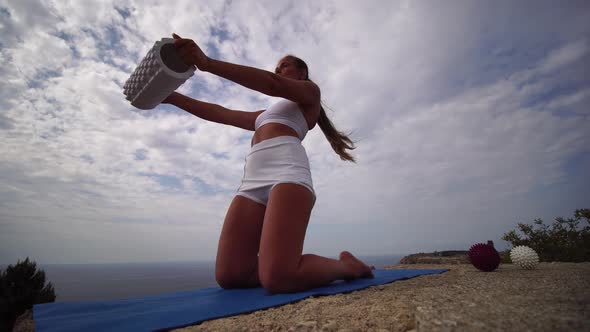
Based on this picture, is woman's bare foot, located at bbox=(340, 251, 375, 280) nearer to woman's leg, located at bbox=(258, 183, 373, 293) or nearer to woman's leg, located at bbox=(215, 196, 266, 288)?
woman's leg, located at bbox=(258, 183, 373, 293)

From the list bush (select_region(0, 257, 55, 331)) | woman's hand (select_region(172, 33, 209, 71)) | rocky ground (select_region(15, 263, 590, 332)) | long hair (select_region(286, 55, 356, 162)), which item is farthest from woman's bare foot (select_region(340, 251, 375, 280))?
bush (select_region(0, 257, 55, 331))

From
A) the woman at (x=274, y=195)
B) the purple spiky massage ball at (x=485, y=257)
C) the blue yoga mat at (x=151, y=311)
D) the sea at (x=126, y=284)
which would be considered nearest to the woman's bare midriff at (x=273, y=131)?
the woman at (x=274, y=195)

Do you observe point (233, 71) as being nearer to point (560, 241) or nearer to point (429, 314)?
point (429, 314)

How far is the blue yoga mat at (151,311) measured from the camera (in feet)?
5.13

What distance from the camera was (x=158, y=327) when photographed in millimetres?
1445

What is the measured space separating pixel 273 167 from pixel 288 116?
556 millimetres

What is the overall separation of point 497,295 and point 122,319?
2.14 metres

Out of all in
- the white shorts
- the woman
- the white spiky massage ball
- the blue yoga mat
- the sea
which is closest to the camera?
the blue yoga mat

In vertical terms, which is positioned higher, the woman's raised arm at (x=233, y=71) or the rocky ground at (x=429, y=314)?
the woman's raised arm at (x=233, y=71)

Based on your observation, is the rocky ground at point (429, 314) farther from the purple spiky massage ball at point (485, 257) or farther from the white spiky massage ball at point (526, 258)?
the white spiky massage ball at point (526, 258)

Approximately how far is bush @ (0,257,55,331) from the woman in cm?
276

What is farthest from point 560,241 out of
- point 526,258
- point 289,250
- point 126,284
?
point 126,284

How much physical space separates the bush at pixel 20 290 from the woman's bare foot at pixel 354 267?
3.71 meters

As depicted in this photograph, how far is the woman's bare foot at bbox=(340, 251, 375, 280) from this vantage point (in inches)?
98.7
